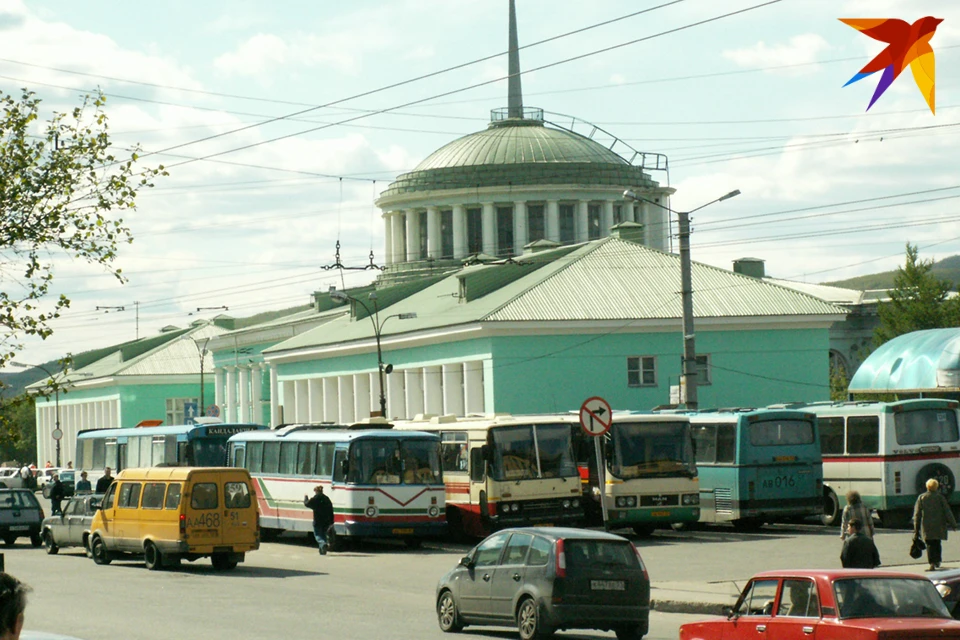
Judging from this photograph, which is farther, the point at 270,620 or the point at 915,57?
the point at 270,620

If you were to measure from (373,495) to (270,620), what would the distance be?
13.9 meters

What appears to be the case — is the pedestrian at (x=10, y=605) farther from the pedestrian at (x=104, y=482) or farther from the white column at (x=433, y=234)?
the white column at (x=433, y=234)

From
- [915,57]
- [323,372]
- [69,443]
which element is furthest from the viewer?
[69,443]

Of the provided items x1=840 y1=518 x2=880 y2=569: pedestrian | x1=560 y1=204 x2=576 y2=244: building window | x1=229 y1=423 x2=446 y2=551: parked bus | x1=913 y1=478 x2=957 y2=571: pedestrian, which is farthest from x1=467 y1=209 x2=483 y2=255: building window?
x1=840 y1=518 x2=880 y2=569: pedestrian

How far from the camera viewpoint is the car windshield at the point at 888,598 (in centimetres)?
1318

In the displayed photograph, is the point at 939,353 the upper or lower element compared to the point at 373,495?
upper

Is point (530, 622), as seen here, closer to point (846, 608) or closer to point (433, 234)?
point (846, 608)

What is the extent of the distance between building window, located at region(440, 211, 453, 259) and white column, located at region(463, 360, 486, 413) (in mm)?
38233

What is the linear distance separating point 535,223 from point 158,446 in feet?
194

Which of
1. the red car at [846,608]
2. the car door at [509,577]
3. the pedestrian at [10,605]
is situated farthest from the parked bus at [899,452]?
the pedestrian at [10,605]

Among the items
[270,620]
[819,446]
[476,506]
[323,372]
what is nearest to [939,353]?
[819,446]

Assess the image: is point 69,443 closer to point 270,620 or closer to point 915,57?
point 270,620

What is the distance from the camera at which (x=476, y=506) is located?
35.2 metres

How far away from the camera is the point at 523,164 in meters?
104
